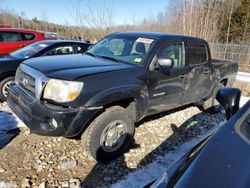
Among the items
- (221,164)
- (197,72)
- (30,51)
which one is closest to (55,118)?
(221,164)

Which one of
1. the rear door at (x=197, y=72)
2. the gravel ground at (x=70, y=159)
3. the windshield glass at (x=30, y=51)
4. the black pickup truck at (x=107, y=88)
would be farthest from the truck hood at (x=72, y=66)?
the windshield glass at (x=30, y=51)

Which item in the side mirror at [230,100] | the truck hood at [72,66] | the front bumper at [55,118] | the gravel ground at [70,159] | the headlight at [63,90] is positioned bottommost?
the gravel ground at [70,159]

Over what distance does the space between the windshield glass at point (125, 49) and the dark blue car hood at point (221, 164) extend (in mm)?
2437

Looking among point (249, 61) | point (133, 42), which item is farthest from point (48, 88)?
point (249, 61)

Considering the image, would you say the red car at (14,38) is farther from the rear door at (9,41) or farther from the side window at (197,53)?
the side window at (197,53)

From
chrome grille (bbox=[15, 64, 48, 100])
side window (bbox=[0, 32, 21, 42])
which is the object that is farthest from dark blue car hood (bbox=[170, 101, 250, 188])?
side window (bbox=[0, 32, 21, 42])

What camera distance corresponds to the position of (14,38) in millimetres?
8266

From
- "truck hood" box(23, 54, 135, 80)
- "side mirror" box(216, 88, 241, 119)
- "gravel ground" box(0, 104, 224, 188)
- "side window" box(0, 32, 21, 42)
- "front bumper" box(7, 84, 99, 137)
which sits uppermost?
"side window" box(0, 32, 21, 42)

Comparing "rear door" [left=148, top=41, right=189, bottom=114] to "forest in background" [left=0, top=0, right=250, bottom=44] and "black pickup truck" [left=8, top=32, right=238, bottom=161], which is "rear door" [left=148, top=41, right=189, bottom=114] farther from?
"forest in background" [left=0, top=0, right=250, bottom=44]

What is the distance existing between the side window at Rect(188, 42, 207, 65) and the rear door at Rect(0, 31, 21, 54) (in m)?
5.83

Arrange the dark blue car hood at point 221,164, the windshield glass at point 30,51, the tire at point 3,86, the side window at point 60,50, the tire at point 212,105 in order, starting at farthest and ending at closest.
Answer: the side window at point 60,50
the tire at point 212,105
the windshield glass at point 30,51
the tire at point 3,86
the dark blue car hood at point 221,164

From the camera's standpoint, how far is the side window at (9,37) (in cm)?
805

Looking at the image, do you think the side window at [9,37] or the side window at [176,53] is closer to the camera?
the side window at [176,53]

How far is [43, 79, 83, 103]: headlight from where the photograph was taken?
3.06 metres
